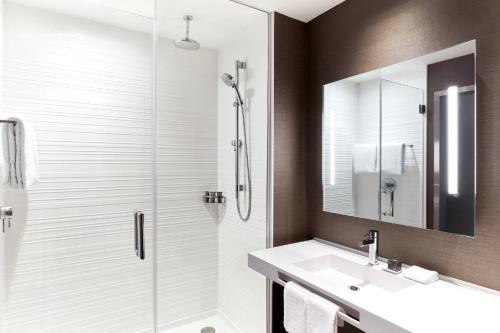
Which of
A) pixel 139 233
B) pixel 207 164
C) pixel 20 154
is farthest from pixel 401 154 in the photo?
pixel 20 154

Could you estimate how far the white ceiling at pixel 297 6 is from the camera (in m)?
1.84

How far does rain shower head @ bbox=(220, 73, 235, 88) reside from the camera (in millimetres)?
1924

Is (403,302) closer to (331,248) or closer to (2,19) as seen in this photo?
(331,248)

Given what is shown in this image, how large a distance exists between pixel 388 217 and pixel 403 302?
57 cm

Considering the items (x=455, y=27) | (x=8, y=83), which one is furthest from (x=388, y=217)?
(x=8, y=83)

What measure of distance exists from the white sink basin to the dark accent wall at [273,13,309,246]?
34 centimetres

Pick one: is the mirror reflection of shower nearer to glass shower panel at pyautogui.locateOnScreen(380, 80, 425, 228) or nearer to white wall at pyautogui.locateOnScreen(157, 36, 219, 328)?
white wall at pyautogui.locateOnScreen(157, 36, 219, 328)

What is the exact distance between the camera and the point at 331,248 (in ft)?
6.17

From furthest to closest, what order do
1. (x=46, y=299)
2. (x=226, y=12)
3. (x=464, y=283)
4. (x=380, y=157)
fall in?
1. (x=226, y=12)
2. (x=380, y=157)
3. (x=46, y=299)
4. (x=464, y=283)

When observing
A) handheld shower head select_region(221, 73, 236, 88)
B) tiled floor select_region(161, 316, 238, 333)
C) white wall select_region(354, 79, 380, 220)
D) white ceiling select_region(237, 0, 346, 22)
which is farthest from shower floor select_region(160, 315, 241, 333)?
white ceiling select_region(237, 0, 346, 22)

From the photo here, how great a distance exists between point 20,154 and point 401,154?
1912mm

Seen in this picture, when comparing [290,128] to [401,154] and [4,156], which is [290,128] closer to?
[401,154]

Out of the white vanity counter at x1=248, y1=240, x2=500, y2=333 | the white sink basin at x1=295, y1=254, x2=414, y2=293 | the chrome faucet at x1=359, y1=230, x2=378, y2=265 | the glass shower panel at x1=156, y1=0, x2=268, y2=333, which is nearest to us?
the white vanity counter at x1=248, y1=240, x2=500, y2=333

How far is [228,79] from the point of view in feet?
6.39
